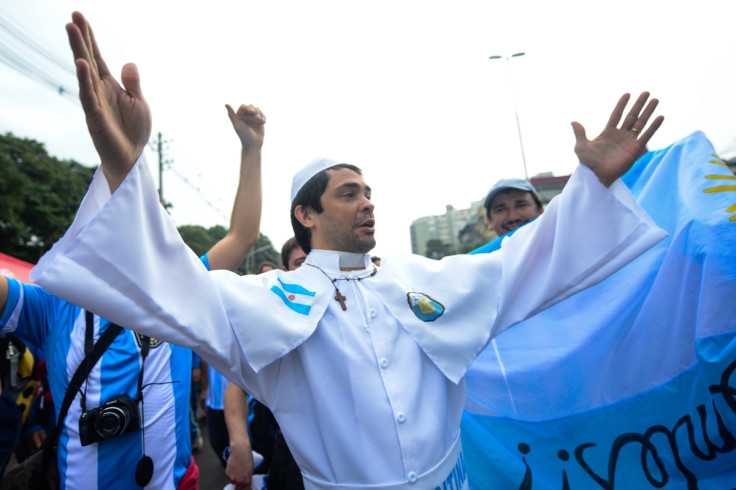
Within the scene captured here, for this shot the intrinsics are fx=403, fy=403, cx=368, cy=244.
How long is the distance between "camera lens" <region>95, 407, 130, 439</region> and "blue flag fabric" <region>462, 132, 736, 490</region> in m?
1.74

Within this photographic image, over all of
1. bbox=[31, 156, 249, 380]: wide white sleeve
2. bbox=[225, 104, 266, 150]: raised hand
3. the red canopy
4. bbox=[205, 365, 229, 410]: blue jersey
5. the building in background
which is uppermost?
bbox=[225, 104, 266, 150]: raised hand

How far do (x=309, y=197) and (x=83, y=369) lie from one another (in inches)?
51.8

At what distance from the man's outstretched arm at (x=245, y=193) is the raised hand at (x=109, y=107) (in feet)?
2.88

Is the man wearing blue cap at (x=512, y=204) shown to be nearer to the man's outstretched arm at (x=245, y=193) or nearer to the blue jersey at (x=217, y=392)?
the man's outstretched arm at (x=245, y=193)

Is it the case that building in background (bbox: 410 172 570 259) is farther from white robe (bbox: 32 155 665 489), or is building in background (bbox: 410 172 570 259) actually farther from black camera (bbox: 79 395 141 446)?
black camera (bbox: 79 395 141 446)

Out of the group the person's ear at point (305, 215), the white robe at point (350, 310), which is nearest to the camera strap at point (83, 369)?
the white robe at point (350, 310)

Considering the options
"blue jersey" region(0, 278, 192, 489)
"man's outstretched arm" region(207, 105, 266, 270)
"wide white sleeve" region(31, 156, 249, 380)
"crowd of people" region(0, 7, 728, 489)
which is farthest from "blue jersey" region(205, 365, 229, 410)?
"wide white sleeve" region(31, 156, 249, 380)

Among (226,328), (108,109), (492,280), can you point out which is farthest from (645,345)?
(108,109)

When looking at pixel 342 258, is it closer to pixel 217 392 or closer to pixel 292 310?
pixel 292 310

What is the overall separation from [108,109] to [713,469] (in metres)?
2.58

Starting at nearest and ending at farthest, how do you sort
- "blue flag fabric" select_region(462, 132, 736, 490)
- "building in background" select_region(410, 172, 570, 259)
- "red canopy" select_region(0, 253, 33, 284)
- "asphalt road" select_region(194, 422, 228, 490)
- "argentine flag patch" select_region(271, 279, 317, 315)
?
"argentine flag patch" select_region(271, 279, 317, 315), "blue flag fabric" select_region(462, 132, 736, 490), "asphalt road" select_region(194, 422, 228, 490), "red canopy" select_region(0, 253, 33, 284), "building in background" select_region(410, 172, 570, 259)

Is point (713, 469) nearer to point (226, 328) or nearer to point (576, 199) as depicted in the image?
point (576, 199)

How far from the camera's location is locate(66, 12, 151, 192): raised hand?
3.25ft

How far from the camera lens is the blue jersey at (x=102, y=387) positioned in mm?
1833
